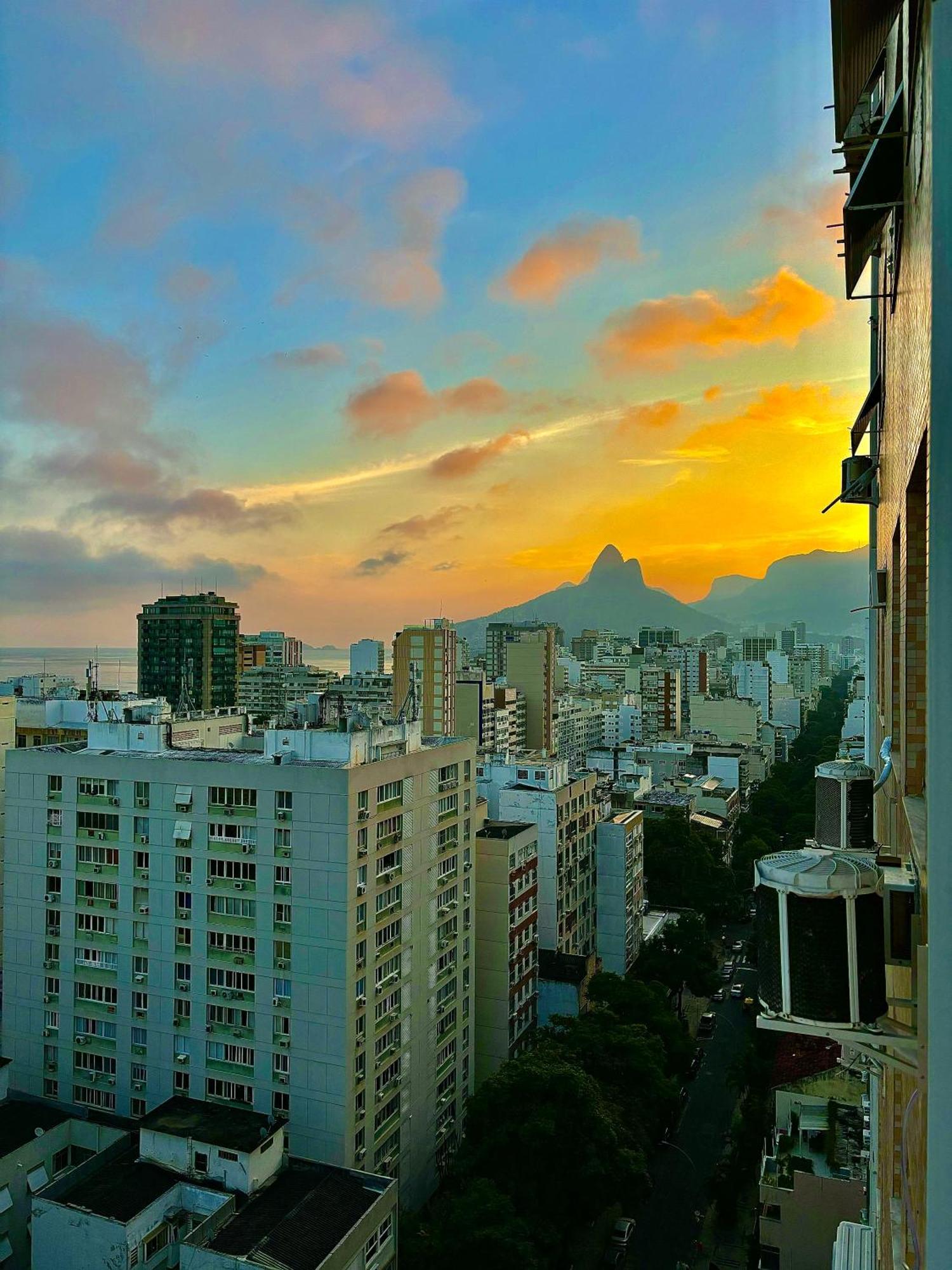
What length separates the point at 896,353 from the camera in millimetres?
2781

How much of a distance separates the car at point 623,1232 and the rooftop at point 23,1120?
24.0ft

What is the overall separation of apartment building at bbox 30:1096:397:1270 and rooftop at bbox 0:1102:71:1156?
924 millimetres

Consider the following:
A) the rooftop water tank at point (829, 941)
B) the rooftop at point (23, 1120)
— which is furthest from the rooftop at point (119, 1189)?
the rooftop water tank at point (829, 941)

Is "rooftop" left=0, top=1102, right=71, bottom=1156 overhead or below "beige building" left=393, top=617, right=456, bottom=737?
below

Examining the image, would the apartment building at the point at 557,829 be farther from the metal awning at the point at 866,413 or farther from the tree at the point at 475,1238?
the metal awning at the point at 866,413

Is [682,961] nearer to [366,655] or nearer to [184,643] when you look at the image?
[184,643]

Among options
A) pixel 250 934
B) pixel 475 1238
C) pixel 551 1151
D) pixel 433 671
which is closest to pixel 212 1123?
pixel 250 934

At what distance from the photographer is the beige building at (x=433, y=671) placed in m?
40.3

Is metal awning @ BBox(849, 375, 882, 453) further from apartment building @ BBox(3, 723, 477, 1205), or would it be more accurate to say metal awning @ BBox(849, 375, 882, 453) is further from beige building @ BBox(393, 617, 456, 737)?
beige building @ BBox(393, 617, 456, 737)

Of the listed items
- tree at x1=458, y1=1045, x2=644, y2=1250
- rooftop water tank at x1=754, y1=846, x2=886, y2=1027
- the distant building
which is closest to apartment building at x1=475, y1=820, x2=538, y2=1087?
tree at x1=458, y1=1045, x2=644, y2=1250

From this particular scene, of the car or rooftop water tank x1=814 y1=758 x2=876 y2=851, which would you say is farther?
the car

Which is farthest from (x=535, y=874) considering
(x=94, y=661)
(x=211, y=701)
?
(x=211, y=701)

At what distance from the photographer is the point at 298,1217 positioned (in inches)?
344

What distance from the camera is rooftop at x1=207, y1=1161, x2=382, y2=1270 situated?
8.23 m
